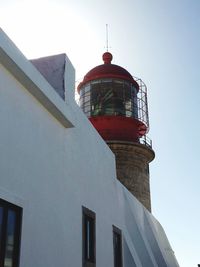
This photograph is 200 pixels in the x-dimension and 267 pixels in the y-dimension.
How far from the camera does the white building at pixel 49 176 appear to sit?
19.6 feet

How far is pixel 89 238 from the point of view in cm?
911

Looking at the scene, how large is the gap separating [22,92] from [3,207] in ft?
6.24

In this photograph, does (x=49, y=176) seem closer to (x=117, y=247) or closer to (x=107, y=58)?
(x=117, y=247)

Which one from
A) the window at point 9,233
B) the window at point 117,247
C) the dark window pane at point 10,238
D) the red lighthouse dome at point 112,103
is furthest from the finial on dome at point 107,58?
the dark window pane at point 10,238

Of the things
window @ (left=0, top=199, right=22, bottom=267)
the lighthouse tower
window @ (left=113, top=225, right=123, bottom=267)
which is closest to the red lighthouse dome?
the lighthouse tower

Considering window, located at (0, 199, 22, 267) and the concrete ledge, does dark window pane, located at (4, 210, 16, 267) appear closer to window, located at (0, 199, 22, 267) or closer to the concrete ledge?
window, located at (0, 199, 22, 267)

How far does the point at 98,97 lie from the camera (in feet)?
64.5

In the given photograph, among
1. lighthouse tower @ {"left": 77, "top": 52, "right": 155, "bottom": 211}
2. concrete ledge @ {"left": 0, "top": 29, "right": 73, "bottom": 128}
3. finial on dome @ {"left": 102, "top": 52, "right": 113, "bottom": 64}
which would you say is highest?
finial on dome @ {"left": 102, "top": 52, "right": 113, "bottom": 64}

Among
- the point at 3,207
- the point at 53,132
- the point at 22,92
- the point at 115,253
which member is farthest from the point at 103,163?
the point at 3,207

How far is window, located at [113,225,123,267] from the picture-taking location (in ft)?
37.3

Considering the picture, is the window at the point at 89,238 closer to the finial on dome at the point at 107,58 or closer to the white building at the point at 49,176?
the white building at the point at 49,176

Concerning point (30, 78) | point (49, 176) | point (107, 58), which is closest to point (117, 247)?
point (49, 176)

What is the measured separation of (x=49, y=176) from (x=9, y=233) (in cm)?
169

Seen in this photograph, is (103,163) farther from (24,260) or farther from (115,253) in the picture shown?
(24,260)
